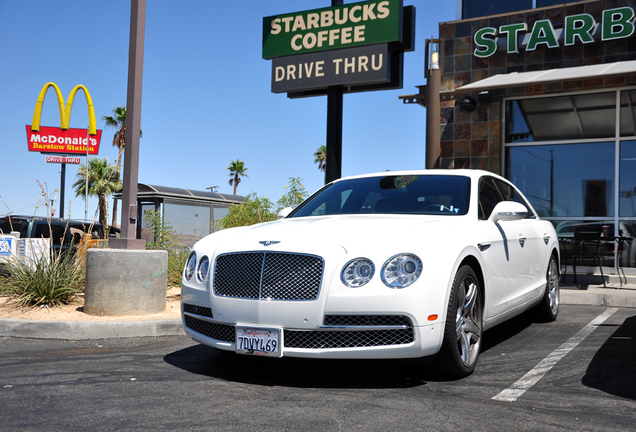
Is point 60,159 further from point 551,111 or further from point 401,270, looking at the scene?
point 401,270

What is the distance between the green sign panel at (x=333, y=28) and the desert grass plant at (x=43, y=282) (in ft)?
17.1

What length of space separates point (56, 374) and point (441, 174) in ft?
11.5

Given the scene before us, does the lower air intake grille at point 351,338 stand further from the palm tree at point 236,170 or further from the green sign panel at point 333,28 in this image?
the palm tree at point 236,170

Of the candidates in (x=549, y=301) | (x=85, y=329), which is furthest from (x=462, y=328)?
(x=85, y=329)

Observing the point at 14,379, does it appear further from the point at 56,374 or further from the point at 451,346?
the point at 451,346

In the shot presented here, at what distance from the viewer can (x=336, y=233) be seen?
4.12 metres

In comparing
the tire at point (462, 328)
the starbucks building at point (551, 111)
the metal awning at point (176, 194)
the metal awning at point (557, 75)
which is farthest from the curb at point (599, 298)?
the metal awning at point (176, 194)

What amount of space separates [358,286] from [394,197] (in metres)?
1.67

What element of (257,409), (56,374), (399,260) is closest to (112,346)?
(56,374)

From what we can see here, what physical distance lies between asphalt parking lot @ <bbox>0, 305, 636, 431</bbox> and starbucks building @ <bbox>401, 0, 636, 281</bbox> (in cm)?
636

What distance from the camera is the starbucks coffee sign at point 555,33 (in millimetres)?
10969

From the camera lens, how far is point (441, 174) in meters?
5.45

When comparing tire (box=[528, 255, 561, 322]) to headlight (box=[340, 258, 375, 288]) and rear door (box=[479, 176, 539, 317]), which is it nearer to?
rear door (box=[479, 176, 539, 317])

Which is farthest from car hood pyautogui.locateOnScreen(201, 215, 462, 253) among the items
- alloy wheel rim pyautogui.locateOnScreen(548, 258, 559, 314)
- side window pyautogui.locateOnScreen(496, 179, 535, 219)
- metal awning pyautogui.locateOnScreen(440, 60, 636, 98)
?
metal awning pyautogui.locateOnScreen(440, 60, 636, 98)
